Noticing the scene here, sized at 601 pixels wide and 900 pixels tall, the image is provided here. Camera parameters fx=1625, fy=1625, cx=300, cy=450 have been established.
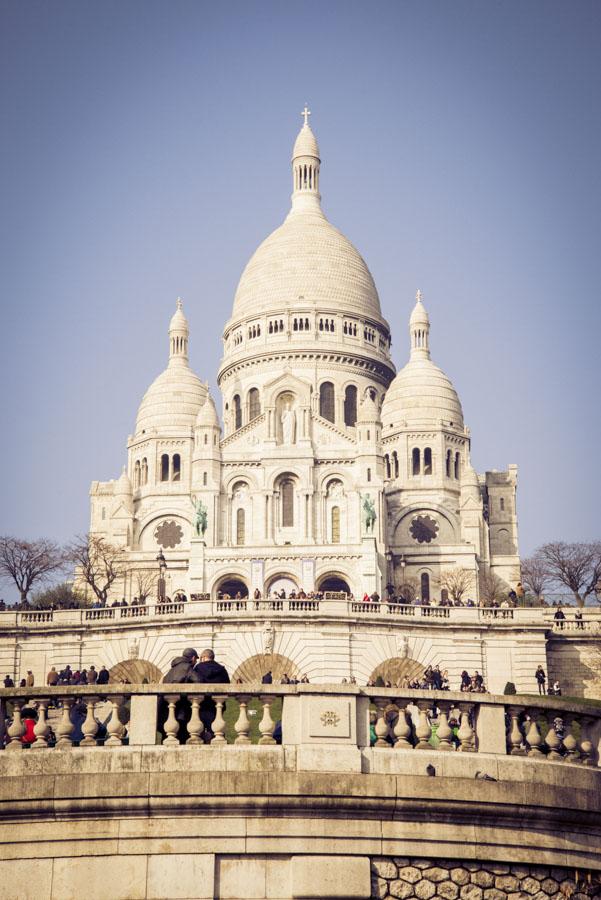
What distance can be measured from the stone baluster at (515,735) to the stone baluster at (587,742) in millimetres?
591

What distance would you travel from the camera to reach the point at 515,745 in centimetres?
1412

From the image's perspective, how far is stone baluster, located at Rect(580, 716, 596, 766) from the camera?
568 inches

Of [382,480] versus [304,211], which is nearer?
[382,480]

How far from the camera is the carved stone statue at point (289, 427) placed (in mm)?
96812

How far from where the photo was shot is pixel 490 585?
310 feet

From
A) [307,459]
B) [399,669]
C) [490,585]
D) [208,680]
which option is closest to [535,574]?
[490,585]

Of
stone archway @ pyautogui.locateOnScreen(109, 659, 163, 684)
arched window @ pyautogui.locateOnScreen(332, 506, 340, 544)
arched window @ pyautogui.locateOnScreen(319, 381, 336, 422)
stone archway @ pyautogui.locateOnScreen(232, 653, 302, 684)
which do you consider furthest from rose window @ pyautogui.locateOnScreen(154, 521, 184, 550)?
stone archway @ pyautogui.locateOnScreen(232, 653, 302, 684)

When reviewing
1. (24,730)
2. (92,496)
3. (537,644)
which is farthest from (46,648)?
(92,496)

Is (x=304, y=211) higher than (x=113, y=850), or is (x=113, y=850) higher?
(x=304, y=211)

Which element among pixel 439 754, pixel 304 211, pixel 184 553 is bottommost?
pixel 439 754

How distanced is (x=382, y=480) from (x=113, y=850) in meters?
80.9

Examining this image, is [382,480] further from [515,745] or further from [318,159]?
[515,745]

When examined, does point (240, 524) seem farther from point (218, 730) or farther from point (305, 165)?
point (218, 730)

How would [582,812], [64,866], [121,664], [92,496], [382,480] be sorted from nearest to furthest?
[64,866]
[582,812]
[121,664]
[382,480]
[92,496]
